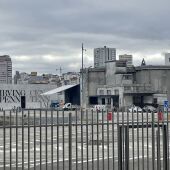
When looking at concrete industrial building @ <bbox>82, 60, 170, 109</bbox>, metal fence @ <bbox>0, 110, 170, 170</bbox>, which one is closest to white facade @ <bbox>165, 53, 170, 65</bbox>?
concrete industrial building @ <bbox>82, 60, 170, 109</bbox>

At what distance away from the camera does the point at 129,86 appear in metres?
97.4

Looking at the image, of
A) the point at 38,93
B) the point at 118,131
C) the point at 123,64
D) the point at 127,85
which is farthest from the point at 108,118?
the point at 38,93

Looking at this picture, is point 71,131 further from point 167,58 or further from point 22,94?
point 167,58

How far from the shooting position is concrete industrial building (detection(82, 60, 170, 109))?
97894mm

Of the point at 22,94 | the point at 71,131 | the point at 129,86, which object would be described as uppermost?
the point at 129,86

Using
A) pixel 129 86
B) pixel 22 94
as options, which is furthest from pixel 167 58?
pixel 22 94

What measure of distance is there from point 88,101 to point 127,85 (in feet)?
42.7

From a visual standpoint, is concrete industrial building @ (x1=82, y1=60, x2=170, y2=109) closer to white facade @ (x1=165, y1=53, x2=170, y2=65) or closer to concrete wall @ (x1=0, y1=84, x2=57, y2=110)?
concrete wall @ (x1=0, y1=84, x2=57, y2=110)

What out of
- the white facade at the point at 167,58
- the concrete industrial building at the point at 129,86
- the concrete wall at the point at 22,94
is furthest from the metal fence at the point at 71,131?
the white facade at the point at 167,58

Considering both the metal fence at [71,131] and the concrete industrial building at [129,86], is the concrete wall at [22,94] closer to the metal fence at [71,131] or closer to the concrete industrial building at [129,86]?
the concrete industrial building at [129,86]

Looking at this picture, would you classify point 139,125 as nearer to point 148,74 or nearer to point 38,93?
point 148,74

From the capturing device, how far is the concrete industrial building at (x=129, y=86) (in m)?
97.9

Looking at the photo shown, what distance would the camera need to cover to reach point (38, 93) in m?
115

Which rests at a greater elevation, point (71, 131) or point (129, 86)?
point (129, 86)
